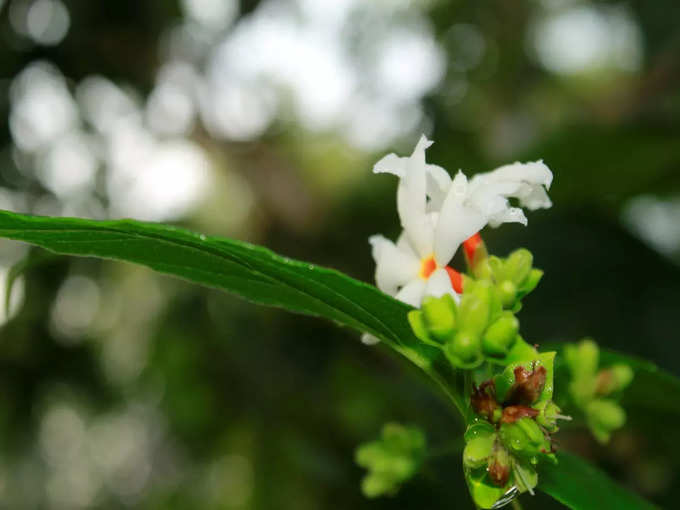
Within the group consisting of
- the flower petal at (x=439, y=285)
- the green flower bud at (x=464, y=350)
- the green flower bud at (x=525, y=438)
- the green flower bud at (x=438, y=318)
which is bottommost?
the green flower bud at (x=525, y=438)

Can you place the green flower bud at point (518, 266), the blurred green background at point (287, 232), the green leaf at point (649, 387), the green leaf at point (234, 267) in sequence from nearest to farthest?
1. the green leaf at point (234, 267)
2. the green flower bud at point (518, 266)
3. the green leaf at point (649, 387)
4. the blurred green background at point (287, 232)

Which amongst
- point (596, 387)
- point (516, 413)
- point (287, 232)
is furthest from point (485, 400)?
point (287, 232)

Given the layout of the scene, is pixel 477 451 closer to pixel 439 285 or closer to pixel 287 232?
pixel 439 285

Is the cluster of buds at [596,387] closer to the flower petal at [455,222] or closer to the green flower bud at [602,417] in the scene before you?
the green flower bud at [602,417]

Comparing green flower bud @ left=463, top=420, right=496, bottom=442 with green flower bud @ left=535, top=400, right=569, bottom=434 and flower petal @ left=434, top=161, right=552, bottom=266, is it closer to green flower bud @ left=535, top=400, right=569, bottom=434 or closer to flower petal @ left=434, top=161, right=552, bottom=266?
green flower bud @ left=535, top=400, right=569, bottom=434

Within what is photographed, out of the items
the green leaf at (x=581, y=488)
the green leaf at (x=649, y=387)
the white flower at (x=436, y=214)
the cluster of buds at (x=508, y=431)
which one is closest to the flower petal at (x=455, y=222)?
the white flower at (x=436, y=214)

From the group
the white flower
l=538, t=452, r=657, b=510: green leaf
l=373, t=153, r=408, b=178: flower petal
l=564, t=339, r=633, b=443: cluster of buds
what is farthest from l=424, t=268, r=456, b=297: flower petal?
l=564, t=339, r=633, b=443: cluster of buds
